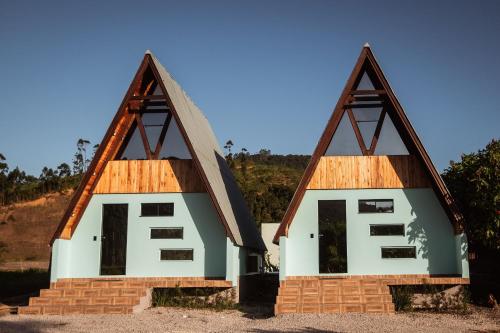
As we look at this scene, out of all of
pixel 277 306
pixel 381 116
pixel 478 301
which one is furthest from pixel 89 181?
pixel 478 301

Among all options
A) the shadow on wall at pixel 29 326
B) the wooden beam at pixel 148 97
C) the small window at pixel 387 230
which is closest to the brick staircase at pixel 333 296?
the small window at pixel 387 230

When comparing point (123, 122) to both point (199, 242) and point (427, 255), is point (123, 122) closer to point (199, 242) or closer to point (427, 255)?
point (199, 242)

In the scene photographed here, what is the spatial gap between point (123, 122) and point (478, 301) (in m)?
12.0

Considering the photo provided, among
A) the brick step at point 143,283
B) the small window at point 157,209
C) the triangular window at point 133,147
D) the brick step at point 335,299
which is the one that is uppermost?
the triangular window at point 133,147

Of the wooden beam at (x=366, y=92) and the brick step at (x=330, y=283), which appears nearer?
the brick step at (x=330, y=283)

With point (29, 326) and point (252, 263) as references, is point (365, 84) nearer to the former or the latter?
point (252, 263)

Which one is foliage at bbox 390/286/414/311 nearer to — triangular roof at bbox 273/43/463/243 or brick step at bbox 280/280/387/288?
brick step at bbox 280/280/387/288

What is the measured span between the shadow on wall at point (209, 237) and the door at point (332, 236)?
303 cm

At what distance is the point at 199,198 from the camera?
679 inches

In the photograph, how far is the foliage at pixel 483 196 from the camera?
1457cm

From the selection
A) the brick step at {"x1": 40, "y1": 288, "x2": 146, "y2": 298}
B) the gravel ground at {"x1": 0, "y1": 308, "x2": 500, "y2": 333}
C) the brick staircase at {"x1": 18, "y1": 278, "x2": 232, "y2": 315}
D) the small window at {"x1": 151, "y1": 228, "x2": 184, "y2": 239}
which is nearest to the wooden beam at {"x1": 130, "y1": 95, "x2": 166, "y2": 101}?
the small window at {"x1": 151, "y1": 228, "x2": 184, "y2": 239}

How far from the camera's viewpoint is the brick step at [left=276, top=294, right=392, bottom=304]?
1429 centimetres

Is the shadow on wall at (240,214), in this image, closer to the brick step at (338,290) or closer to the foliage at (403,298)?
the brick step at (338,290)

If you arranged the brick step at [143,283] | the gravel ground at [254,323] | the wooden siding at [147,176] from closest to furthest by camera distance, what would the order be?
the gravel ground at [254,323], the brick step at [143,283], the wooden siding at [147,176]
